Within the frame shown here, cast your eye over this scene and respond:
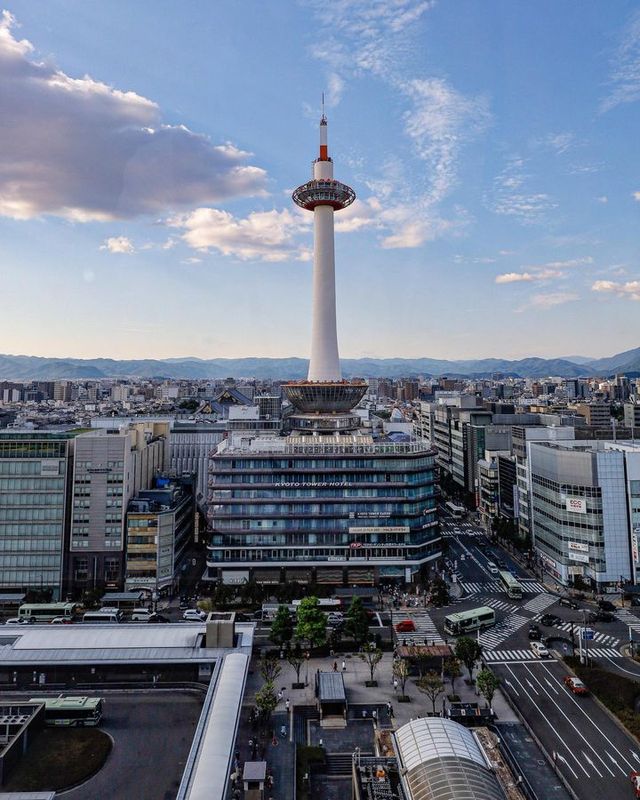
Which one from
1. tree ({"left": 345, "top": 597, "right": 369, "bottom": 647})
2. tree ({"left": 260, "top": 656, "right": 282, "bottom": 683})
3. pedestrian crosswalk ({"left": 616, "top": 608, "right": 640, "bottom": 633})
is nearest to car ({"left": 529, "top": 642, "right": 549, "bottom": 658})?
pedestrian crosswalk ({"left": 616, "top": 608, "right": 640, "bottom": 633})

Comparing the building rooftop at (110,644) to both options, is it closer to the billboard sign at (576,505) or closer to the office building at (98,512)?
the office building at (98,512)

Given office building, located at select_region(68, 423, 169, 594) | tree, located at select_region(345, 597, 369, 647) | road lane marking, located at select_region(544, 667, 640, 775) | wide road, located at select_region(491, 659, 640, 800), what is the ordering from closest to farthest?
wide road, located at select_region(491, 659, 640, 800)
road lane marking, located at select_region(544, 667, 640, 775)
tree, located at select_region(345, 597, 369, 647)
office building, located at select_region(68, 423, 169, 594)

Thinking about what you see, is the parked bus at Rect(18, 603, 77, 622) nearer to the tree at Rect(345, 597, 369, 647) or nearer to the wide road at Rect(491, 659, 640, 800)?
the tree at Rect(345, 597, 369, 647)

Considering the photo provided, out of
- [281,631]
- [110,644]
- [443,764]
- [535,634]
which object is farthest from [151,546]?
[443,764]

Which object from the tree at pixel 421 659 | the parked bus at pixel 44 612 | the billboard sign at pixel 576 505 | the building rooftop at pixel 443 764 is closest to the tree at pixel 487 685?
the tree at pixel 421 659

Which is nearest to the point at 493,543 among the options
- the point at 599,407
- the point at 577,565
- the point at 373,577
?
the point at 577,565

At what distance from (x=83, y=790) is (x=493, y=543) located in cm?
6784

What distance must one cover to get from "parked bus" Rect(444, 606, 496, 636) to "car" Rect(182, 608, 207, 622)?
24019 mm

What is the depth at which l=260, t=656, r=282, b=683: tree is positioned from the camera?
41581 mm

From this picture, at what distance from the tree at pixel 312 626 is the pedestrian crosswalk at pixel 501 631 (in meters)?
15.7

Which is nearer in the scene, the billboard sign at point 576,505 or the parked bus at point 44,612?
the parked bus at point 44,612

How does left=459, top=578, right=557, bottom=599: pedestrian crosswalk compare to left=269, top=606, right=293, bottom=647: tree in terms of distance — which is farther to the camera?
left=459, top=578, right=557, bottom=599: pedestrian crosswalk

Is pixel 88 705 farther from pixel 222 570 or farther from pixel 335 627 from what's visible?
pixel 222 570

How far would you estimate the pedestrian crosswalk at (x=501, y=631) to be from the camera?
5194cm
